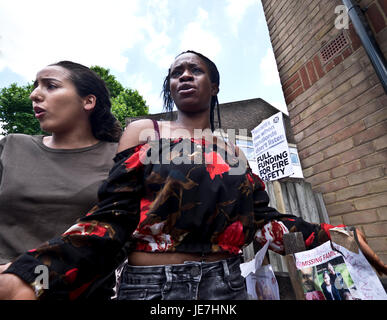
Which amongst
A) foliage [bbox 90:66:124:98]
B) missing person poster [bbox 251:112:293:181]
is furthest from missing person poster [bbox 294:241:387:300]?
foliage [bbox 90:66:124:98]

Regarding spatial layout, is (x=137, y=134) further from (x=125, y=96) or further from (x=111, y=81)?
(x=111, y=81)

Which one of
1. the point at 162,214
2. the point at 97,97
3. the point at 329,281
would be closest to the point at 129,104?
the point at 97,97

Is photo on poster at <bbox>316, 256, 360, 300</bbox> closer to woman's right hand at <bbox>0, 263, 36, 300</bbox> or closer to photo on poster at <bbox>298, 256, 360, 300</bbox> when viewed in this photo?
photo on poster at <bbox>298, 256, 360, 300</bbox>

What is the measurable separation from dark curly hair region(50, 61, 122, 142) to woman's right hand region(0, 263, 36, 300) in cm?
114

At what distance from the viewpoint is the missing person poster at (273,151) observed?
5.34m

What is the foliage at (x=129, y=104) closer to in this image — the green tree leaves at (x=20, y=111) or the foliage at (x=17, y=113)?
the green tree leaves at (x=20, y=111)

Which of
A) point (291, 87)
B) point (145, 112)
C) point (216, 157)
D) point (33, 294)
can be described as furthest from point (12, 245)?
point (145, 112)

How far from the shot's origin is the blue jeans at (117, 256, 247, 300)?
1.00m

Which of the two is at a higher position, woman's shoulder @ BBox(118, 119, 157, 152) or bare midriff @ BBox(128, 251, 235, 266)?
woman's shoulder @ BBox(118, 119, 157, 152)

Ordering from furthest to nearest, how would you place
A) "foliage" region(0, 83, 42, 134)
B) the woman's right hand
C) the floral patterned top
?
1. "foliage" region(0, 83, 42, 134)
2. the floral patterned top
3. the woman's right hand

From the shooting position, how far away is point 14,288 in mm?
657

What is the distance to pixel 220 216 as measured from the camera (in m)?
1.15

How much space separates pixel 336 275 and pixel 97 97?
185cm

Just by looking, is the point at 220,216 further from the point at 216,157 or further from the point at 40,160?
the point at 40,160
